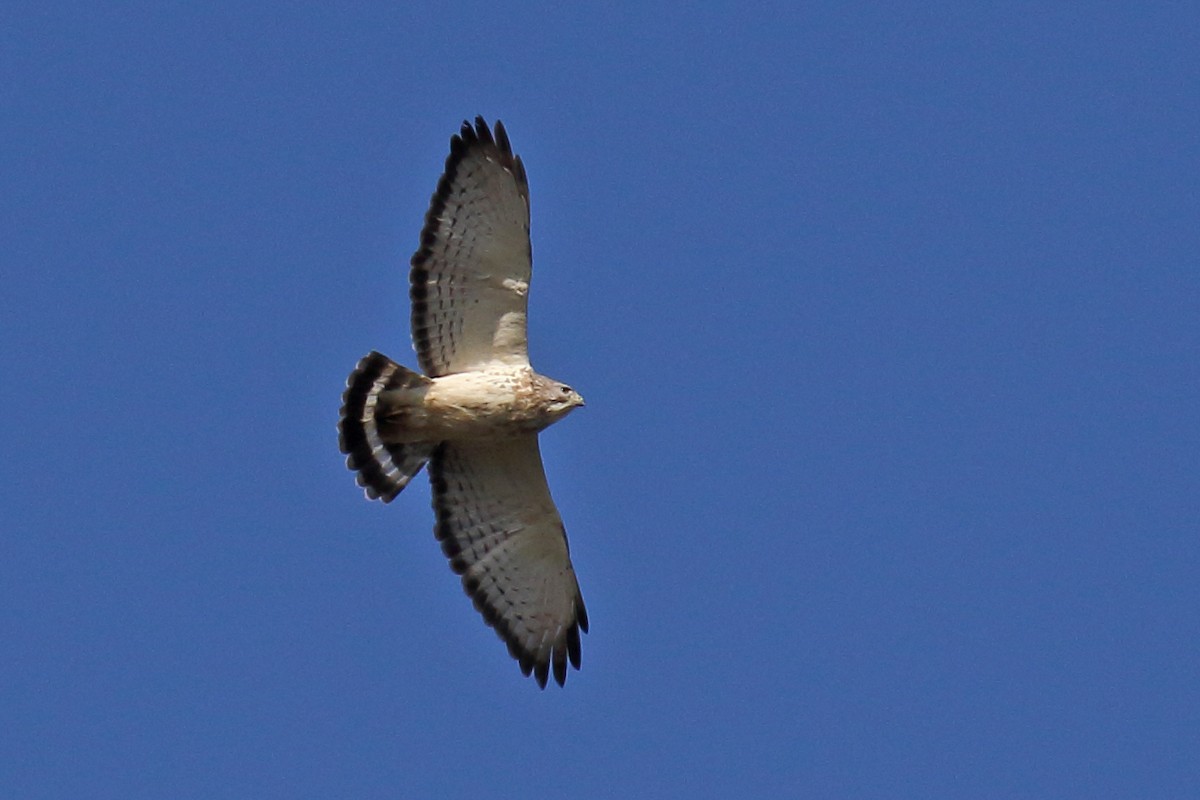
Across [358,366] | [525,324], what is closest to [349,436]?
[358,366]

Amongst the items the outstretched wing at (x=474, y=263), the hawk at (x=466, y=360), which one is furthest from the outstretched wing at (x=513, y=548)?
the outstretched wing at (x=474, y=263)

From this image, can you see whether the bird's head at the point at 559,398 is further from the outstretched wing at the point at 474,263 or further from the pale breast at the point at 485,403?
the outstretched wing at the point at 474,263

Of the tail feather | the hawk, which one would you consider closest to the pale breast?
the hawk

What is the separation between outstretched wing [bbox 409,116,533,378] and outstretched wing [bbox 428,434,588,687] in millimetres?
766

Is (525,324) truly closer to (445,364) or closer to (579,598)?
(445,364)

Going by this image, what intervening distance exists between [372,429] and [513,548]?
1.49m

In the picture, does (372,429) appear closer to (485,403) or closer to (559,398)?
(485,403)

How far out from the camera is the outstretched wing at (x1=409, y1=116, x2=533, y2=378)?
13.7 m

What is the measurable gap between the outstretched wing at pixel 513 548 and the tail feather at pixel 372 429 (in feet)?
1.77

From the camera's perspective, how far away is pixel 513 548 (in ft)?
48.0

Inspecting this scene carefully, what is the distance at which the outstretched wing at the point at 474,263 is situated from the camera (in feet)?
44.9

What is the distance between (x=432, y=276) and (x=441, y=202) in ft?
1.64

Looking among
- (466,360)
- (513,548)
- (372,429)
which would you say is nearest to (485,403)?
(466,360)

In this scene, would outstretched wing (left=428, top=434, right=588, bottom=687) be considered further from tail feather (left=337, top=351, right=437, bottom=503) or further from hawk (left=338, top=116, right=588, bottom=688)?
tail feather (left=337, top=351, right=437, bottom=503)
